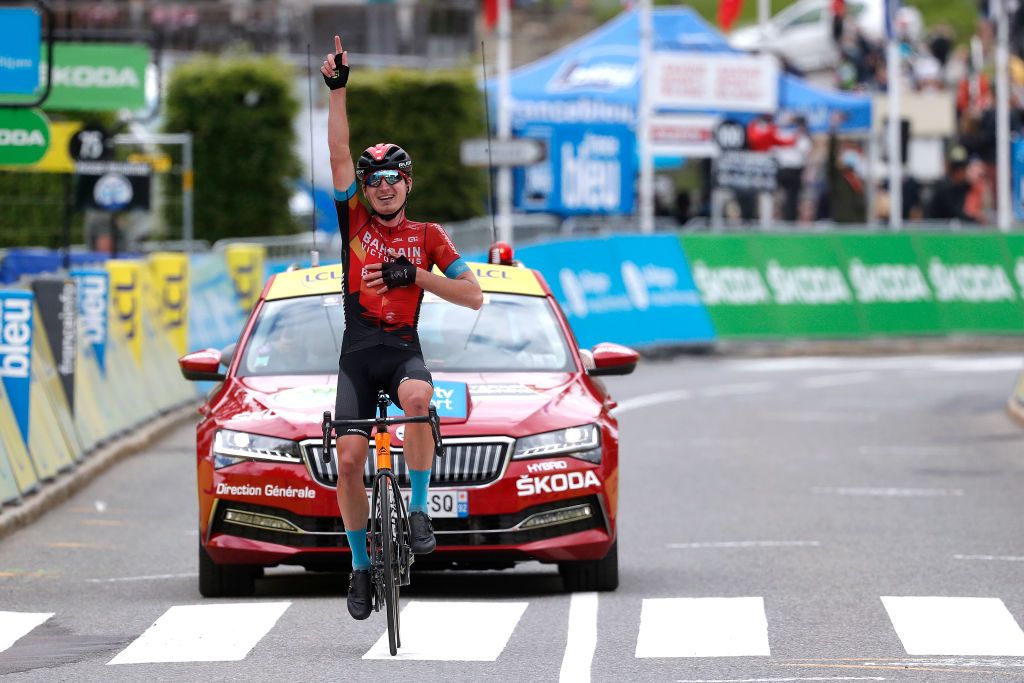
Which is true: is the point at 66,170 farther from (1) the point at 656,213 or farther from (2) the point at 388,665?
(1) the point at 656,213

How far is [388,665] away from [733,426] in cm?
1319

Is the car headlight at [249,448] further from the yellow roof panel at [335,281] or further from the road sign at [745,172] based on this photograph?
the road sign at [745,172]

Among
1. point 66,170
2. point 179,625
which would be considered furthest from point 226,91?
point 179,625

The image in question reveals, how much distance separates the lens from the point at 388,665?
30.2 ft

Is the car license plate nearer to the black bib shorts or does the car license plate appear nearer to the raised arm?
the black bib shorts

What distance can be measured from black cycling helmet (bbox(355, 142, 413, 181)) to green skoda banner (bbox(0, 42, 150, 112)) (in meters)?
17.0

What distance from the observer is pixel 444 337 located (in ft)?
40.0

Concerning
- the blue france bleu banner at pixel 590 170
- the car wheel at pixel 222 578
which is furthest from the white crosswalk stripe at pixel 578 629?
the blue france bleu banner at pixel 590 170

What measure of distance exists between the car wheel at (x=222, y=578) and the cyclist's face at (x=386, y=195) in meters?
2.64

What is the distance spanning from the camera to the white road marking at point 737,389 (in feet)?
85.6

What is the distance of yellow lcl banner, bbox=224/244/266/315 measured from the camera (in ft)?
87.7

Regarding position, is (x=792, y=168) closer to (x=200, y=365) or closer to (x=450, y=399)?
(x=200, y=365)

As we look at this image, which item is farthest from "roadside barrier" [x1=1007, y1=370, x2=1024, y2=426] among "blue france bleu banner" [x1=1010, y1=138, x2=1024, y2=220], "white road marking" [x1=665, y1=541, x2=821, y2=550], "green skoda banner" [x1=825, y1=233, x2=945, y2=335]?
"blue france bleu banner" [x1=1010, y1=138, x2=1024, y2=220]

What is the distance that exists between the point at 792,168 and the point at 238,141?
9944 mm
